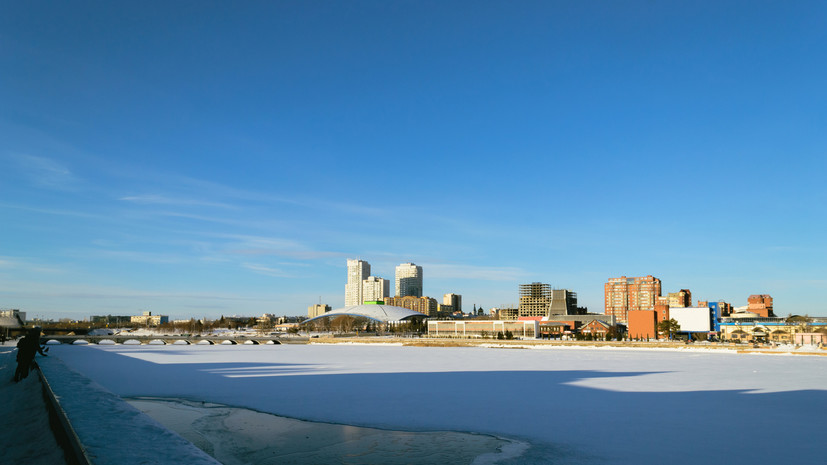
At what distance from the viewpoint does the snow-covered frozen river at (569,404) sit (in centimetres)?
1093

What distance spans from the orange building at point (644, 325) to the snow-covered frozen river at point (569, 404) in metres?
60.0

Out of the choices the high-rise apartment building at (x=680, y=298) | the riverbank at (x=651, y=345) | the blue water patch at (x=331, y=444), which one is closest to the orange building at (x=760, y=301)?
the high-rise apartment building at (x=680, y=298)

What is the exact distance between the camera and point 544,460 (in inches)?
391

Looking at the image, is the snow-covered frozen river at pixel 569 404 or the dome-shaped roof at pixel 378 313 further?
the dome-shaped roof at pixel 378 313

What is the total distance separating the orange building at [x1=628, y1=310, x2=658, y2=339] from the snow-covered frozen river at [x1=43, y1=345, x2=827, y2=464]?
6000cm

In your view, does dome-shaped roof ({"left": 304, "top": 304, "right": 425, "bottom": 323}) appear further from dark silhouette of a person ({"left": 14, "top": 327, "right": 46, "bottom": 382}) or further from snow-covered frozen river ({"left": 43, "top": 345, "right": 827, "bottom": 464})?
dark silhouette of a person ({"left": 14, "top": 327, "right": 46, "bottom": 382})

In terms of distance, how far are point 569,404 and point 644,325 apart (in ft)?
256

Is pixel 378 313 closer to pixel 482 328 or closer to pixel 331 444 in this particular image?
pixel 482 328

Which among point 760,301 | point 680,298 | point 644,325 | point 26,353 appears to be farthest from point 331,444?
point 760,301

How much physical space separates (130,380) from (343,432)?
15163mm

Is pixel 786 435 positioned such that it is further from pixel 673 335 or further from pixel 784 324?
pixel 784 324

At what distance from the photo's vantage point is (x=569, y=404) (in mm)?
16531

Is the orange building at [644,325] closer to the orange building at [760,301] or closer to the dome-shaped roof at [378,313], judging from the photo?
the dome-shaped roof at [378,313]

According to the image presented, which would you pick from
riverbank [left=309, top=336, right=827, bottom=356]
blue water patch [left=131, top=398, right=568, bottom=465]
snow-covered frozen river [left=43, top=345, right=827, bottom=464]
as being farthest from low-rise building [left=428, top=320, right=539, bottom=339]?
blue water patch [left=131, top=398, right=568, bottom=465]
